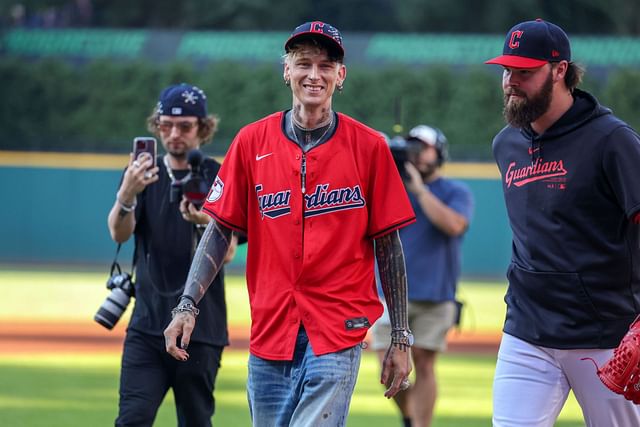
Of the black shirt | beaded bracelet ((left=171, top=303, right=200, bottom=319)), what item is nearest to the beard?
beaded bracelet ((left=171, top=303, right=200, bottom=319))

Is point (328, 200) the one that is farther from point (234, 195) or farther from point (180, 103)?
point (180, 103)

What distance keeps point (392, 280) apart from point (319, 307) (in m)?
0.37

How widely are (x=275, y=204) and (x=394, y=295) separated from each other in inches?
24.0

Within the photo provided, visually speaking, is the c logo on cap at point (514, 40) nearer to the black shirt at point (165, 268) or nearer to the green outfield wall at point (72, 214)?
the black shirt at point (165, 268)

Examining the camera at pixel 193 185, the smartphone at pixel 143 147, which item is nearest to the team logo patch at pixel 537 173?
the camera at pixel 193 185

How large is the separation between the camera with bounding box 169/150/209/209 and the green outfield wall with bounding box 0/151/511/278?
19.7 meters

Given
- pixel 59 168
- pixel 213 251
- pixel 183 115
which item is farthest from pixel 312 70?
pixel 59 168

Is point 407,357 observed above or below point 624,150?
below

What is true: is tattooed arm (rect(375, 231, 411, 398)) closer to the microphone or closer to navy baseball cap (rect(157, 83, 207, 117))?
the microphone

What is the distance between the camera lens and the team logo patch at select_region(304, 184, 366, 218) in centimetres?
454

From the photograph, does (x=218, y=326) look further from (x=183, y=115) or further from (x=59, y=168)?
(x=59, y=168)

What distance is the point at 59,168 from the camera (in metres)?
26.7

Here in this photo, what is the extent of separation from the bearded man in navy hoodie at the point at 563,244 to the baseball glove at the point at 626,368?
0.21 m

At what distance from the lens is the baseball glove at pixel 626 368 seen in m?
4.42
